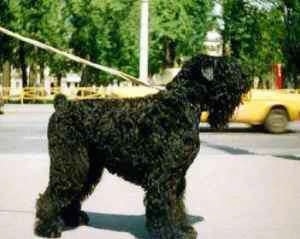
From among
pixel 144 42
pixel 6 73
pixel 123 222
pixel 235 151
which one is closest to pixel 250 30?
pixel 6 73

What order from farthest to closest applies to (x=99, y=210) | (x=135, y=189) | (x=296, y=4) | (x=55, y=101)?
(x=296, y=4)
(x=135, y=189)
(x=99, y=210)
(x=55, y=101)

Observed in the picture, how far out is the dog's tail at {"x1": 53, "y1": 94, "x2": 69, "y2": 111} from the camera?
6.46 m

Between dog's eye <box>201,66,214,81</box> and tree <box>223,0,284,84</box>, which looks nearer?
dog's eye <box>201,66,214,81</box>

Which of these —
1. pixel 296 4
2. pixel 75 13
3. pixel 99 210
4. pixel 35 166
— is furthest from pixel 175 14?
pixel 99 210

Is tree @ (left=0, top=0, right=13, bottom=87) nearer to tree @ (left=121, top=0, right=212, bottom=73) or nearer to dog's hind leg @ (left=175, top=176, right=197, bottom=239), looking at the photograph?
tree @ (left=121, top=0, right=212, bottom=73)

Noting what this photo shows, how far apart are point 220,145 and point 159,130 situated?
36.1ft

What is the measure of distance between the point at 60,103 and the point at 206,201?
2.74m

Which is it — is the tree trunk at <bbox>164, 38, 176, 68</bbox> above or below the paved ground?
above

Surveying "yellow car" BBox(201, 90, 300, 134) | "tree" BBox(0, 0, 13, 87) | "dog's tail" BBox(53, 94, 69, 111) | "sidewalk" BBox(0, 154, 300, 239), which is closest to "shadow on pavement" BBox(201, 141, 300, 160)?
"sidewalk" BBox(0, 154, 300, 239)

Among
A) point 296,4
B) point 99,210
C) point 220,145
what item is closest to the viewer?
point 99,210

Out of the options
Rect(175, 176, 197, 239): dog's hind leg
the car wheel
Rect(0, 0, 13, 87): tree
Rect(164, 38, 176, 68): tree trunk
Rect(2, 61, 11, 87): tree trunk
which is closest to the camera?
Rect(175, 176, 197, 239): dog's hind leg

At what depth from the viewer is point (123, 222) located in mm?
7352

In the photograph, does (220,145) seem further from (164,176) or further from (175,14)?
(175,14)

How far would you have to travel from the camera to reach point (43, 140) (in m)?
17.9
